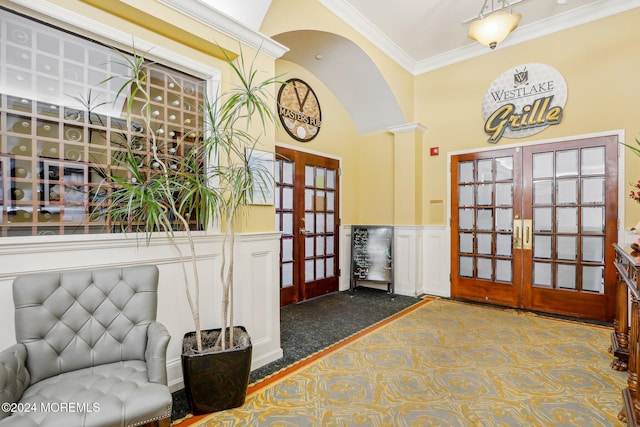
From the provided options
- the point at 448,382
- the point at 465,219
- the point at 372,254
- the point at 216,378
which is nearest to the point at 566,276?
the point at 465,219

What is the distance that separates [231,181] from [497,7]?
377 centimetres

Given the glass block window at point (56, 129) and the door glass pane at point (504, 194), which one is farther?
the door glass pane at point (504, 194)

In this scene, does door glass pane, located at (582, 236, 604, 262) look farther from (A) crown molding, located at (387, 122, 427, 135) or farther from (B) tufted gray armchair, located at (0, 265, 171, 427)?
(B) tufted gray armchair, located at (0, 265, 171, 427)

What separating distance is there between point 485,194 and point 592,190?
1.14 m

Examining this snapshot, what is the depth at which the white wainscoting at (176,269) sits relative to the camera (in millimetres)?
1644

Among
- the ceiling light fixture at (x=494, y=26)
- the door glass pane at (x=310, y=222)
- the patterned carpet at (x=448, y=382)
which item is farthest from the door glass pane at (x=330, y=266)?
the ceiling light fixture at (x=494, y=26)

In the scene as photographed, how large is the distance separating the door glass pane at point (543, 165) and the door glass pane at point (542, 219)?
45cm

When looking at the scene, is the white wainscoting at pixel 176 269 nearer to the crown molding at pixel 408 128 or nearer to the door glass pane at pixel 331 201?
the door glass pane at pixel 331 201

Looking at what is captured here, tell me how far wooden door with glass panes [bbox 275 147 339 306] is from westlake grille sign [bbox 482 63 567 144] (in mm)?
2337

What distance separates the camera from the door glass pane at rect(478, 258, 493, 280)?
14.3 ft

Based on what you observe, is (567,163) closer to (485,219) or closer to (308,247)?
(485,219)

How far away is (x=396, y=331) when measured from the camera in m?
3.28

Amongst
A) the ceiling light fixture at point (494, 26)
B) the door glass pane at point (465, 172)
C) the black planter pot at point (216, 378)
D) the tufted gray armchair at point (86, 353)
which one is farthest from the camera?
the door glass pane at point (465, 172)

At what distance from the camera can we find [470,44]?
4383 millimetres
